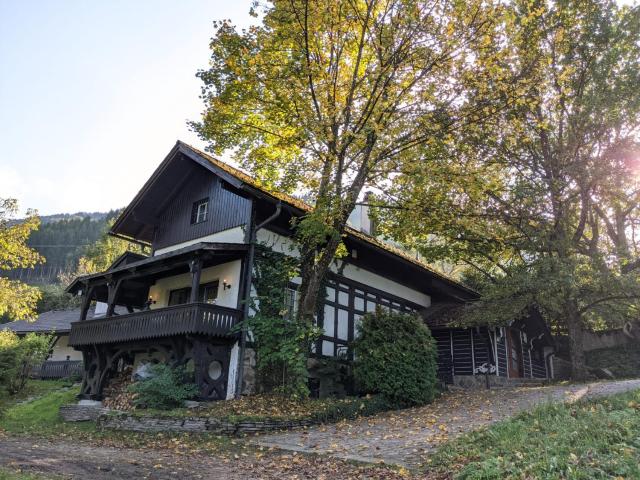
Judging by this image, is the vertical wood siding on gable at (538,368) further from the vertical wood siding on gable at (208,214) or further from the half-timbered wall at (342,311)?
the vertical wood siding on gable at (208,214)

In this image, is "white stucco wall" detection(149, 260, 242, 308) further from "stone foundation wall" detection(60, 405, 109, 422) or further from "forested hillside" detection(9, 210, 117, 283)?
"forested hillside" detection(9, 210, 117, 283)

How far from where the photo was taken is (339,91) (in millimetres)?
14727

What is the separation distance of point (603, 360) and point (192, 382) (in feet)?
70.8

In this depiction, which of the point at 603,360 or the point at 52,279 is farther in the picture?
the point at 52,279

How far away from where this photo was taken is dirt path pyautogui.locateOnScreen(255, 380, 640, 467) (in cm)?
850

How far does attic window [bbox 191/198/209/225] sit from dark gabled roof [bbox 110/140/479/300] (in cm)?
148

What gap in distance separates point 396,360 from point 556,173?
9426 mm

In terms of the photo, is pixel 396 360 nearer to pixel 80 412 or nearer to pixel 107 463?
pixel 107 463

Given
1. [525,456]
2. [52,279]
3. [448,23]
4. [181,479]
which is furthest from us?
[52,279]

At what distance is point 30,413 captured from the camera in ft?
55.0

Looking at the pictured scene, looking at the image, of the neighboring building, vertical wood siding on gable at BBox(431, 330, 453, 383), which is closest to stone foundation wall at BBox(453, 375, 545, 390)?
vertical wood siding on gable at BBox(431, 330, 453, 383)

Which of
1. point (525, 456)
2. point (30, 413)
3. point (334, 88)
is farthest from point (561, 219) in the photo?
point (30, 413)

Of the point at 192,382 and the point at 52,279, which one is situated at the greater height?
the point at 52,279

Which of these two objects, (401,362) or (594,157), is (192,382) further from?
(594,157)
